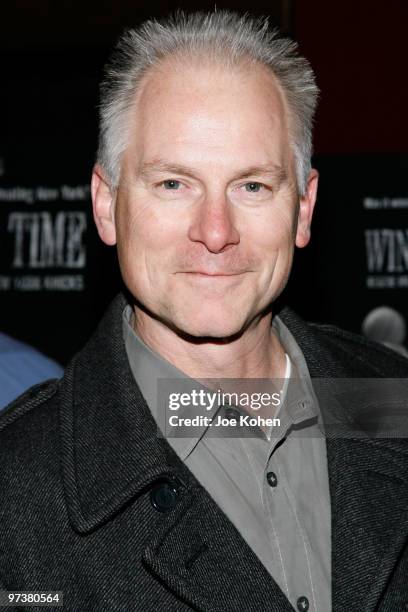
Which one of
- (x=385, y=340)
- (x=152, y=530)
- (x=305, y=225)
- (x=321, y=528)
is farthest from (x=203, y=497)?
(x=385, y=340)

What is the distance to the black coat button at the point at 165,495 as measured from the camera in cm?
138

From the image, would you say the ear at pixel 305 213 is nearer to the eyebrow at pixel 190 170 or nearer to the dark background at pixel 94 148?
the eyebrow at pixel 190 170

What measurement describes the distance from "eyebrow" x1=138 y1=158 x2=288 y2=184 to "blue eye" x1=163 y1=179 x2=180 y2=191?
19mm

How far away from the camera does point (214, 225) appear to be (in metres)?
1.39

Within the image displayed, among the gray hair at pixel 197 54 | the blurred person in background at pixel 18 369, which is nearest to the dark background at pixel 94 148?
the blurred person in background at pixel 18 369

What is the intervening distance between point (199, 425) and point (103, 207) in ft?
1.42

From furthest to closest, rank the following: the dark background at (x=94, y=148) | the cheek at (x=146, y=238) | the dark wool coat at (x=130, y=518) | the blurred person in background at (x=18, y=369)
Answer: the dark background at (x=94, y=148) → the blurred person in background at (x=18, y=369) → the cheek at (x=146, y=238) → the dark wool coat at (x=130, y=518)

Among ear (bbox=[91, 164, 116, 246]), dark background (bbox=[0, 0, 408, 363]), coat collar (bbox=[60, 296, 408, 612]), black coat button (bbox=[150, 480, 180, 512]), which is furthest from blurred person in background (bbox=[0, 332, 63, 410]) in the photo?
dark background (bbox=[0, 0, 408, 363])

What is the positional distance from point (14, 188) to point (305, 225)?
1.59 m

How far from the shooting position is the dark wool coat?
52.6 inches

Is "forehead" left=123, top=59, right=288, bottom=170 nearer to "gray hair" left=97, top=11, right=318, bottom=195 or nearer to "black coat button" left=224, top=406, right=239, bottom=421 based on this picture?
"gray hair" left=97, top=11, right=318, bottom=195

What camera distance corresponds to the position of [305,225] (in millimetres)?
1654

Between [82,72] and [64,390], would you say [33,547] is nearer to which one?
[64,390]

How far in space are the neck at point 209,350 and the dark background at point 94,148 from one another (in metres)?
1.28
